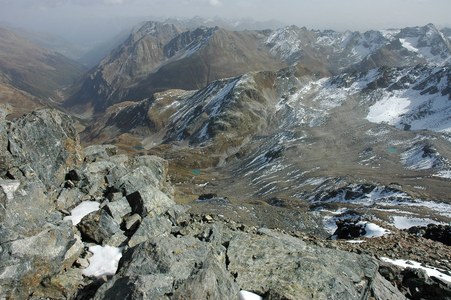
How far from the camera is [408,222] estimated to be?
7350 centimetres

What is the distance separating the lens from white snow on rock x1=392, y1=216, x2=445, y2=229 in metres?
72.0

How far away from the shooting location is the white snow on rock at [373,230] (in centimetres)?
4597

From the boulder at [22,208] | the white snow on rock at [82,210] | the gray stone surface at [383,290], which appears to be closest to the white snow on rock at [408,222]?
the gray stone surface at [383,290]

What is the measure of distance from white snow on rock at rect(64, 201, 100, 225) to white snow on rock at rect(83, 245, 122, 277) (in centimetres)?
383

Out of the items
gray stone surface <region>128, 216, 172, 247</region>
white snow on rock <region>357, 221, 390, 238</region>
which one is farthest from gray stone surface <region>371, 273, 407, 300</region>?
white snow on rock <region>357, 221, 390, 238</region>

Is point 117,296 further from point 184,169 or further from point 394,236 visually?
point 184,169

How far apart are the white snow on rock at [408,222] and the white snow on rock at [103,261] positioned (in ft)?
204

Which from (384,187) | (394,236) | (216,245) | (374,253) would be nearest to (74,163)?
(216,245)

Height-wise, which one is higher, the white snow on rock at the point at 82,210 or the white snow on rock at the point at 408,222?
the white snow on rock at the point at 82,210

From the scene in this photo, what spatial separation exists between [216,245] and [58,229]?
8.32 meters

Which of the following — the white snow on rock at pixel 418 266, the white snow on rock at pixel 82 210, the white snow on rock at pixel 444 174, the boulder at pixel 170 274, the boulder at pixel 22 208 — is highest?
the boulder at pixel 22 208

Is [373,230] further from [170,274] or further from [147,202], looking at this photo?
[170,274]

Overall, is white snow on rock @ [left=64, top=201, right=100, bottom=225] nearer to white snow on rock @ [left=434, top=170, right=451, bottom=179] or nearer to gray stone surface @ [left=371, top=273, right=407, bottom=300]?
gray stone surface @ [left=371, top=273, right=407, bottom=300]

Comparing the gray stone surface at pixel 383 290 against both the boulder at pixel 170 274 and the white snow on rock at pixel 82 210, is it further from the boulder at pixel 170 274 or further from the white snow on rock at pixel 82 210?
the white snow on rock at pixel 82 210
